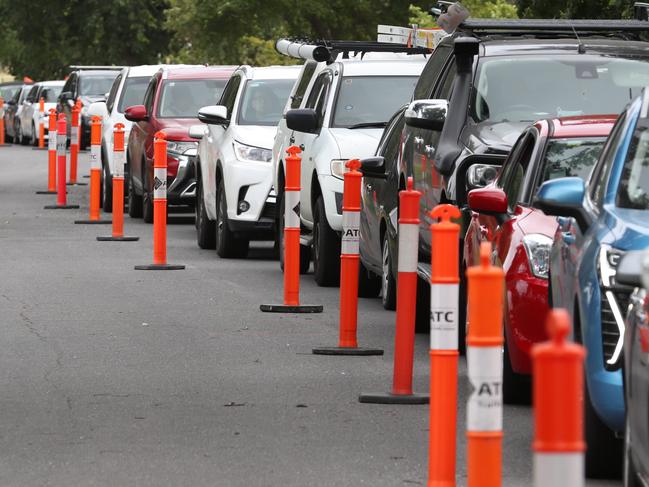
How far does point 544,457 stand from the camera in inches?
159

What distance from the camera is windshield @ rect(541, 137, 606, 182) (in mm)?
10422

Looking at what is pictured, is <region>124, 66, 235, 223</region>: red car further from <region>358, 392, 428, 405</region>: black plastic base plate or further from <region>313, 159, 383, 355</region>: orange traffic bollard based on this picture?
<region>358, 392, 428, 405</region>: black plastic base plate

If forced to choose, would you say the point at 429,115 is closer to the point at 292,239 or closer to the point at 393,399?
the point at 292,239

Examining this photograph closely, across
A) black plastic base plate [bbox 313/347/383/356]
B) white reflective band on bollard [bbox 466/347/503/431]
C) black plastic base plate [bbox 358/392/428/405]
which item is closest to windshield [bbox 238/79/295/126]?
black plastic base plate [bbox 313/347/383/356]

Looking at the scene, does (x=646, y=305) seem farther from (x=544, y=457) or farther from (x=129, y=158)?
(x=129, y=158)

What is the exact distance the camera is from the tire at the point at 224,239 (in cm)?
1881

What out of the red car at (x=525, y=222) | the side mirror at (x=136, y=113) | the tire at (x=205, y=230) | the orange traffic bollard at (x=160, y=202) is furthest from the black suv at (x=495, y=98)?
the side mirror at (x=136, y=113)

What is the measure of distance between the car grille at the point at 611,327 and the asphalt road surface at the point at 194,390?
57cm

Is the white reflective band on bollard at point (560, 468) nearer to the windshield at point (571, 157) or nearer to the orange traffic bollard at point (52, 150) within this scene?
the windshield at point (571, 157)

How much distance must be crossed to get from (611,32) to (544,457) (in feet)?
34.6

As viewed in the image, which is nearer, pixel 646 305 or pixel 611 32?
pixel 646 305

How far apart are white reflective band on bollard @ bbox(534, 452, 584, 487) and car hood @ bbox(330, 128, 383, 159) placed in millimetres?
11590

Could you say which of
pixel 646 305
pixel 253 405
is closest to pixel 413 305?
pixel 253 405

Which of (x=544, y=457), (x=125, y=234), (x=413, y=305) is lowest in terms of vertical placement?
(x=125, y=234)
